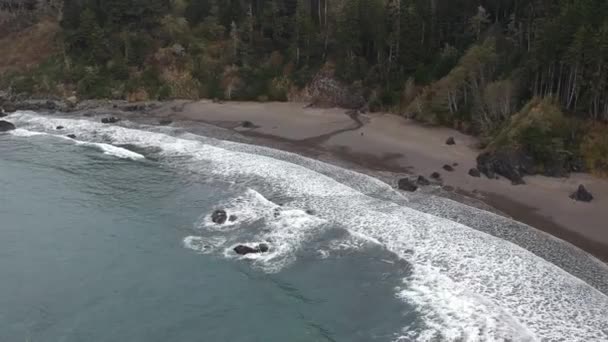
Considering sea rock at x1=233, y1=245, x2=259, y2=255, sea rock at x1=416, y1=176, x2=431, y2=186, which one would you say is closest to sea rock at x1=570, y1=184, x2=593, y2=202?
sea rock at x1=416, y1=176, x2=431, y2=186

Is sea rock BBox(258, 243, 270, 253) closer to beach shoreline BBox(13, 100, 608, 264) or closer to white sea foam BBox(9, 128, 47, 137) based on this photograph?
beach shoreline BBox(13, 100, 608, 264)

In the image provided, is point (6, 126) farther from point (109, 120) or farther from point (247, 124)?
point (247, 124)

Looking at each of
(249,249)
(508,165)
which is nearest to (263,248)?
(249,249)

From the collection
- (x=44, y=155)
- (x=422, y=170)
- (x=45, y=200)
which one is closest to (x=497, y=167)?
(x=422, y=170)

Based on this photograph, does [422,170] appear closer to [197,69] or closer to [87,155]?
[87,155]

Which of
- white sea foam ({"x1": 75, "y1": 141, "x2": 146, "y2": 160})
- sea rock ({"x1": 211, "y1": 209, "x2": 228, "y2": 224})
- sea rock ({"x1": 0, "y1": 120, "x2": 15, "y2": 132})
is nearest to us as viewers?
sea rock ({"x1": 211, "y1": 209, "x2": 228, "y2": 224})

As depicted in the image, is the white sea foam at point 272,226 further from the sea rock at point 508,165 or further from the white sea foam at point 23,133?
the white sea foam at point 23,133
